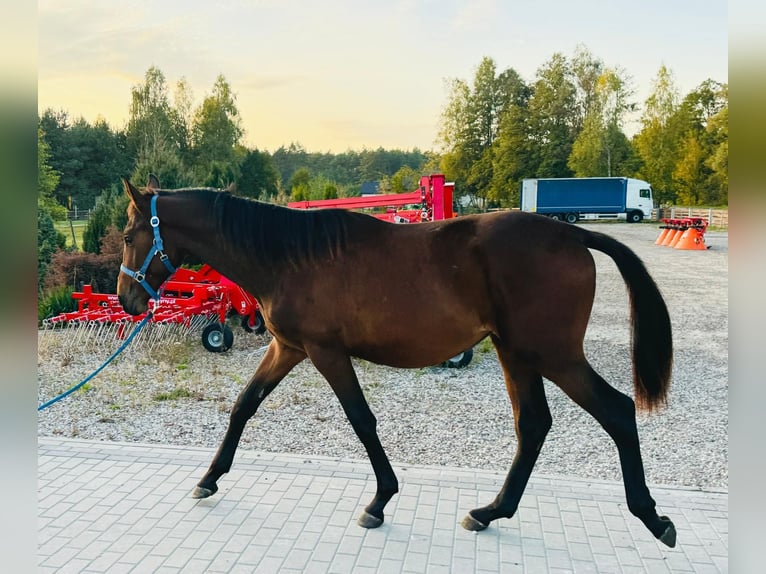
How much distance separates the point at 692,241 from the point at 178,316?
18.2 metres

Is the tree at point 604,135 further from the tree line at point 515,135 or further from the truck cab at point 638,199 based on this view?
the truck cab at point 638,199

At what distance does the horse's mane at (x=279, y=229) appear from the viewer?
3.38 meters

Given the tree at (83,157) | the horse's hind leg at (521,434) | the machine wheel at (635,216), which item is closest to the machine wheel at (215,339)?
the horse's hind leg at (521,434)

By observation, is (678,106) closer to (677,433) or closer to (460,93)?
(460,93)

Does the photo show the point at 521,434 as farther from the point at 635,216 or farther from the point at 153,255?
the point at 635,216

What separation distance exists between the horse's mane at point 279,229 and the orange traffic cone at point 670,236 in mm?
20646

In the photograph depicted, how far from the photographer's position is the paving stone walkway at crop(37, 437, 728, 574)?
3035mm

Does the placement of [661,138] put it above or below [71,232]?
above

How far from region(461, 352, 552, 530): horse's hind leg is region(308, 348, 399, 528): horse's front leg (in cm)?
51

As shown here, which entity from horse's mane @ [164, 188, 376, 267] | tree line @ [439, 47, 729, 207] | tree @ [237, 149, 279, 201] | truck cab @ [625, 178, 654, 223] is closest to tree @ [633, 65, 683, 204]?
tree line @ [439, 47, 729, 207]

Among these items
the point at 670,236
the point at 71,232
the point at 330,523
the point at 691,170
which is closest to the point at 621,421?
the point at 330,523

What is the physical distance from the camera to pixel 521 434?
338 centimetres

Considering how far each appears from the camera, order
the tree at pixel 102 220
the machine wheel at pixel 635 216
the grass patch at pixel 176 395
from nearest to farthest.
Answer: the grass patch at pixel 176 395 < the tree at pixel 102 220 < the machine wheel at pixel 635 216
